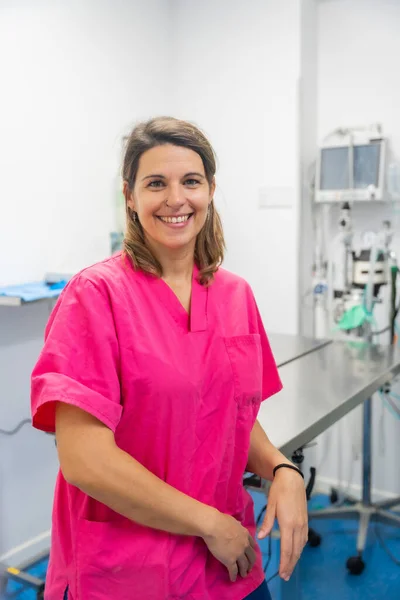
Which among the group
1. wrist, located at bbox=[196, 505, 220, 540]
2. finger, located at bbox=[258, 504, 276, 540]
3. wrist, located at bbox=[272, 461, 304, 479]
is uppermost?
wrist, located at bbox=[196, 505, 220, 540]

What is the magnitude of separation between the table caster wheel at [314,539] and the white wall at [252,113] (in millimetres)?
940

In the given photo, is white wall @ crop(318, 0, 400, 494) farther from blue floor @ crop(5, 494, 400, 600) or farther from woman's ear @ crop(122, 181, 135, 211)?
woman's ear @ crop(122, 181, 135, 211)

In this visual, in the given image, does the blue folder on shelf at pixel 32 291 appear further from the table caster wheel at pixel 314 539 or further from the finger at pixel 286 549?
the table caster wheel at pixel 314 539

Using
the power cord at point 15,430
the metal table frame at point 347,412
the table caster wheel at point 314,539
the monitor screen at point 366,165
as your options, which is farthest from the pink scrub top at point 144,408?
the monitor screen at point 366,165

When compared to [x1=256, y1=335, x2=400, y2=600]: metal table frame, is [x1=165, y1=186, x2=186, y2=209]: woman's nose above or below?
above

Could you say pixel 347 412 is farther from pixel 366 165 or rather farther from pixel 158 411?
pixel 366 165

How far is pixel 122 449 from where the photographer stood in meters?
0.96

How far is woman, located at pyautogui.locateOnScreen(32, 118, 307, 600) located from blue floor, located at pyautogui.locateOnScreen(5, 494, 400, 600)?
124 cm

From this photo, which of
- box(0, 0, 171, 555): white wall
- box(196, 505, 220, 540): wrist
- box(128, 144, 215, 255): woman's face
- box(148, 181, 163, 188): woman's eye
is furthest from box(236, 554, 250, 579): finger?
box(0, 0, 171, 555): white wall

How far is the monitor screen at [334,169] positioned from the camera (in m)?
2.75

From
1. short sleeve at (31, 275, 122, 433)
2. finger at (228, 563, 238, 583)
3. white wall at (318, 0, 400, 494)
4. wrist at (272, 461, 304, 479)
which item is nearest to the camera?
short sleeve at (31, 275, 122, 433)

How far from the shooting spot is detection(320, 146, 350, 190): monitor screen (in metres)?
2.75

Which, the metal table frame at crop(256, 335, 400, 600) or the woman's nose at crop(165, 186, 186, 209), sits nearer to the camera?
the woman's nose at crop(165, 186, 186, 209)

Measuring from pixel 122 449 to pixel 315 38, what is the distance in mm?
2587
